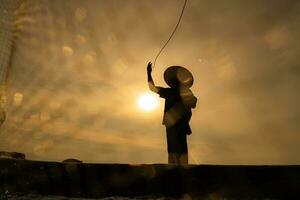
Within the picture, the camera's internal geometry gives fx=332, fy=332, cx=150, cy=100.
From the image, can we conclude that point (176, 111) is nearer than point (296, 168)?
No

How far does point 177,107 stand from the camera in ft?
22.5

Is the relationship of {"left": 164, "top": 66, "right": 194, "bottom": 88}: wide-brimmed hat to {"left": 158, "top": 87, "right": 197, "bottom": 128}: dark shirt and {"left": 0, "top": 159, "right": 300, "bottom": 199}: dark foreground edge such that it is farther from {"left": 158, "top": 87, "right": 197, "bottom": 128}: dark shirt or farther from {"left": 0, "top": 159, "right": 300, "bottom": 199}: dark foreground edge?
{"left": 0, "top": 159, "right": 300, "bottom": 199}: dark foreground edge

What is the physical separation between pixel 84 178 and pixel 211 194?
141cm

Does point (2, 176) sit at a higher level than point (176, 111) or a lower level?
lower

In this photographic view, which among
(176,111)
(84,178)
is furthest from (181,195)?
(176,111)

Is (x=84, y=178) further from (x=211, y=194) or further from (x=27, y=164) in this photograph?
(x=211, y=194)

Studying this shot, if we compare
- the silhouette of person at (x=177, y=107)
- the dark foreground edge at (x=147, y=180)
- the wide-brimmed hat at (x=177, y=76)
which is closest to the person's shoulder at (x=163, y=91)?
the silhouette of person at (x=177, y=107)

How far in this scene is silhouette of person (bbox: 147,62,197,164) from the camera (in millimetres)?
6672

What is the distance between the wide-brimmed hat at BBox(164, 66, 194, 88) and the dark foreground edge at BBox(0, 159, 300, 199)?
362 centimetres

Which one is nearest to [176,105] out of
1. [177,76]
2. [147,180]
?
[177,76]

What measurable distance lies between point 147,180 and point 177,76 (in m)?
3.72

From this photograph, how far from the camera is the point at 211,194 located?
3506mm

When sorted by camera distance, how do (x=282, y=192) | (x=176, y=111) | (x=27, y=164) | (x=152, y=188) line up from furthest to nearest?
1. (x=176, y=111)
2. (x=27, y=164)
3. (x=152, y=188)
4. (x=282, y=192)

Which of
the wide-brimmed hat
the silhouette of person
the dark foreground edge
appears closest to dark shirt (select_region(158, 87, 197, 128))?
the silhouette of person
